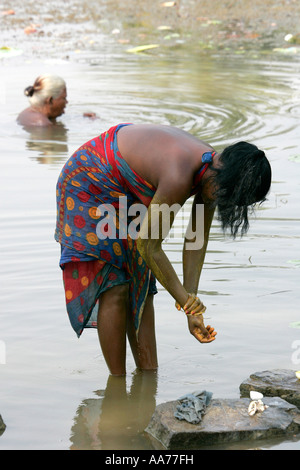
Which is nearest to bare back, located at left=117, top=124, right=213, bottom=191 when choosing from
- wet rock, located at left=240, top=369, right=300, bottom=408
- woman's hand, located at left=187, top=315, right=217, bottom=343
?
woman's hand, located at left=187, top=315, right=217, bottom=343

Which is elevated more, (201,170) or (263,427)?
(201,170)

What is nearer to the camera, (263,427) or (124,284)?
(263,427)

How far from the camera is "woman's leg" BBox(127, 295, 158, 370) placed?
163 inches

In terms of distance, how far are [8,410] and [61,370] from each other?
0.48 meters

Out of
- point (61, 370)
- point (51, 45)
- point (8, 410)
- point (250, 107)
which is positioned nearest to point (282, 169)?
point (250, 107)

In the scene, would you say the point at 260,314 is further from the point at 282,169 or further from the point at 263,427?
the point at 282,169

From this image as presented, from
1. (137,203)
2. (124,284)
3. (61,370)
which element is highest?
(137,203)

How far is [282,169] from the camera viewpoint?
24.7ft

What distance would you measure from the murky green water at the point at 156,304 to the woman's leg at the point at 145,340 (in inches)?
3.7

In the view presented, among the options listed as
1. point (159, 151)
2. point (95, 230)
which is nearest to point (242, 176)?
point (159, 151)

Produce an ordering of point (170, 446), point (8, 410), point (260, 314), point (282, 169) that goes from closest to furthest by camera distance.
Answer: point (170, 446) < point (8, 410) < point (260, 314) < point (282, 169)

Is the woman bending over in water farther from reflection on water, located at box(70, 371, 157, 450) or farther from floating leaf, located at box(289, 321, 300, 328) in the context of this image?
floating leaf, located at box(289, 321, 300, 328)

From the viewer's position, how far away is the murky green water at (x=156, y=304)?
3.83 metres

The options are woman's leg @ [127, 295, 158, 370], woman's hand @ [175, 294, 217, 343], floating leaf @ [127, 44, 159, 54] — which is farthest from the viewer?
floating leaf @ [127, 44, 159, 54]
